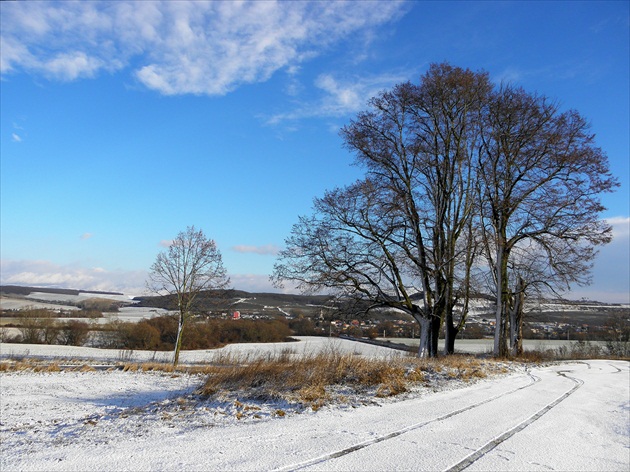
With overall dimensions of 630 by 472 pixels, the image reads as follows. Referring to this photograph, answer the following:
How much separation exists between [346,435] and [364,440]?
0.28 metres

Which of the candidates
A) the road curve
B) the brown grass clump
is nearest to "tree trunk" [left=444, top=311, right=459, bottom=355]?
the brown grass clump

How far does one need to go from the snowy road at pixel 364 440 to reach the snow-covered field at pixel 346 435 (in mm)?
13

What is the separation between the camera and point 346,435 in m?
5.36

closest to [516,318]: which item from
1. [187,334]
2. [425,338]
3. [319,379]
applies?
[425,338]

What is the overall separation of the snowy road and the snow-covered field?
0.01m

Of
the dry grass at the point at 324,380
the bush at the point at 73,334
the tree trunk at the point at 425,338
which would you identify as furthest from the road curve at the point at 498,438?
the bush at the point at 73,334

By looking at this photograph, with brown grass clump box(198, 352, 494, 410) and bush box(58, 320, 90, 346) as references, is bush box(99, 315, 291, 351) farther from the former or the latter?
brown grass clump box(198, 352, 494, 410)

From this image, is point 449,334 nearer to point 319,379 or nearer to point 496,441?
point 319,379

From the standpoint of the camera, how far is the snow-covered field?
4414 millimetres

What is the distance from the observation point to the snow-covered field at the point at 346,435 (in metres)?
4.41

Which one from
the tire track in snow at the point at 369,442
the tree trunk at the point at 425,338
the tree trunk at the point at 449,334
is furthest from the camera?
the tree trunk at the point at 449,334

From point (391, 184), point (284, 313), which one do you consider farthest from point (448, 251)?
point (284, 313)

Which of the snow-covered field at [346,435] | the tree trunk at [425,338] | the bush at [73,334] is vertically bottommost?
the bush at [73,334]

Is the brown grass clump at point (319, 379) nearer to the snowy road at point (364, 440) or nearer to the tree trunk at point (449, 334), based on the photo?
the snowy road at point (364, 440)
